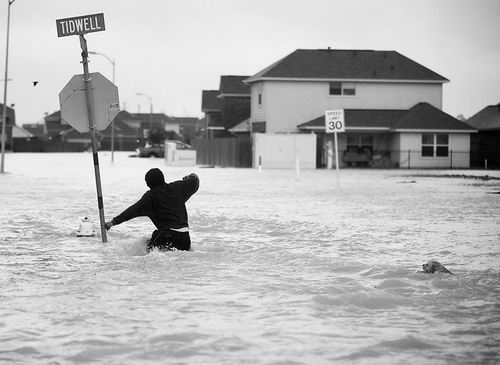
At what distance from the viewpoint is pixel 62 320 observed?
25.8 feet

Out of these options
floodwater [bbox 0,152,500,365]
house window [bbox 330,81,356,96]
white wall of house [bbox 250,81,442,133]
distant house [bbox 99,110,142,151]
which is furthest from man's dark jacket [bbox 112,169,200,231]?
distant house [bbox 99,110,142,151]

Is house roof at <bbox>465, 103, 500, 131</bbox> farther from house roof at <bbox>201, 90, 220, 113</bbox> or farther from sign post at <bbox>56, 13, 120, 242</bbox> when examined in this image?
sign post at <bbox>56, 13, 120, 242</bbox>

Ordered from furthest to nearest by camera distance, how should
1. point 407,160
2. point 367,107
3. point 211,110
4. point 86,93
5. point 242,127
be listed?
point 211,110
point 242,127
point 367,107
point 407,160
point 86,93

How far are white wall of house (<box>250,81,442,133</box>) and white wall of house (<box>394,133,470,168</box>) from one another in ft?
12.0

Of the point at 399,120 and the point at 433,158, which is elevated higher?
the point at 399,120

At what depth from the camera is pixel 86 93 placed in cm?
1379

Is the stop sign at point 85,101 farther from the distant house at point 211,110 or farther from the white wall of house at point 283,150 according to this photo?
the distant house at point 211,110

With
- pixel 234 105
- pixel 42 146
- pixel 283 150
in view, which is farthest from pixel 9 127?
pixel 283 150

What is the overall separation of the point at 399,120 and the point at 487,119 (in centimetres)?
1290

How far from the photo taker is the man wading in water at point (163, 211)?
1206 centimetres

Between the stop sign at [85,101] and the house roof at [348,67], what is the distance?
148ft

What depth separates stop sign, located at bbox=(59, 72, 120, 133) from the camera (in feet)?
45.2

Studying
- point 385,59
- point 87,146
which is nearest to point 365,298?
point 385,59

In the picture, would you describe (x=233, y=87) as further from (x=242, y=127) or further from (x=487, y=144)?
(x=487, y=144)
